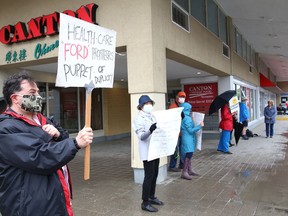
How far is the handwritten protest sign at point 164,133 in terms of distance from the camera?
4.76 m

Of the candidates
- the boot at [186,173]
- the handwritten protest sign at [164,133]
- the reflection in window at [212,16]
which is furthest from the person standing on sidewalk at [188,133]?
the reflection in window at [212,16]

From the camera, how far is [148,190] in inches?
181

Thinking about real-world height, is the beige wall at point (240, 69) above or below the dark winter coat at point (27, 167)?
above

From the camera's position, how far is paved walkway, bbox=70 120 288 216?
4684 mm

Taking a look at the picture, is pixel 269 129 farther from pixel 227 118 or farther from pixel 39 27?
pixel 39 27

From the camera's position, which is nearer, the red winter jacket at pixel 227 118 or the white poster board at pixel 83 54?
the white poster board at pixel 83 54

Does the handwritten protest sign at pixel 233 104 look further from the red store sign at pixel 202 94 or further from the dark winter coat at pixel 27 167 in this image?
the dark winter coat at pixel 27 167

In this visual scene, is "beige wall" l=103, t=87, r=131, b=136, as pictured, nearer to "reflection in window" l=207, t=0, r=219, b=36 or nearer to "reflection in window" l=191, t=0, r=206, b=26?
"reflection in window" l=207, t=0, r=219, b=36

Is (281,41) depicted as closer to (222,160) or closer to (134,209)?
(222,160)

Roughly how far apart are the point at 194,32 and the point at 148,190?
5536mm

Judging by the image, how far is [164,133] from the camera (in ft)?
16.7

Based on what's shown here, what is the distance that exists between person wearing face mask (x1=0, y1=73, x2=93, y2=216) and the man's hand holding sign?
43 centimetres

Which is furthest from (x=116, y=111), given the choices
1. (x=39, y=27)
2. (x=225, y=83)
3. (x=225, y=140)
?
(x=39, y=27)

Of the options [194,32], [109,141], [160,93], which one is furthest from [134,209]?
[109,141]
